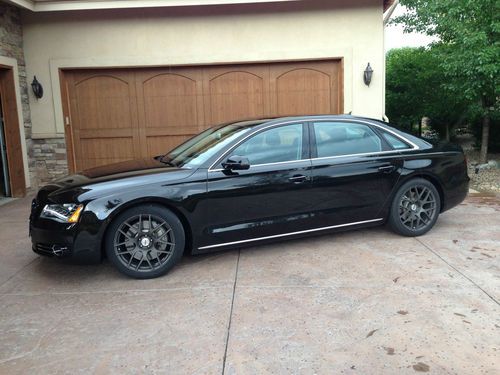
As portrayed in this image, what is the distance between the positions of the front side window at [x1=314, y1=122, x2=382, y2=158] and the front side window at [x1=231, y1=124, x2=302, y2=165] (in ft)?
0.82

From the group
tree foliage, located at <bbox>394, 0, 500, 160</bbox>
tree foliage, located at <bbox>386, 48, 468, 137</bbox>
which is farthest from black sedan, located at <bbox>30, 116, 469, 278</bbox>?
tree foliage, located at <bbox>386, 48, 468, 137</bbox>

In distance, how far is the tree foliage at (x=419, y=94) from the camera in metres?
11.5

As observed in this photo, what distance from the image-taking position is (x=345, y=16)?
370 inches

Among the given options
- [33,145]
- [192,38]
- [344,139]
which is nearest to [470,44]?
[344,139]

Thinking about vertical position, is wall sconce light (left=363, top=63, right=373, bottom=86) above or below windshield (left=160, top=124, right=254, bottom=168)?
above

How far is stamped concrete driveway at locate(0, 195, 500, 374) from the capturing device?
3.15 m

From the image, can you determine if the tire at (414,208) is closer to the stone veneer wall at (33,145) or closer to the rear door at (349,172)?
the rear door at (349,172)

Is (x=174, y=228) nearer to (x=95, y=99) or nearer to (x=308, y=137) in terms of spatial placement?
(x=308, y=137)

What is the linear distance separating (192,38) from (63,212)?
588 cm

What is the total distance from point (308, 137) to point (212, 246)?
5.20 feet

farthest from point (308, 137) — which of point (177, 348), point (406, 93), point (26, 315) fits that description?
point (406, 93)

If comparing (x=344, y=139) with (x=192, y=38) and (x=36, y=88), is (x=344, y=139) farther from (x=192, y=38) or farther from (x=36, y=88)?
(x=36, y=88)

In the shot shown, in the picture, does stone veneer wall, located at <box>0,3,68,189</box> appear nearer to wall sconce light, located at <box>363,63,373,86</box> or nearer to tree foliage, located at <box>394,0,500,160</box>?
wall sconce light, located at <box>363,63,373,86</box>

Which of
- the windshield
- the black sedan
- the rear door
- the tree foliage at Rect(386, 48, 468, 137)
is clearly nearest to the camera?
the black sedan
